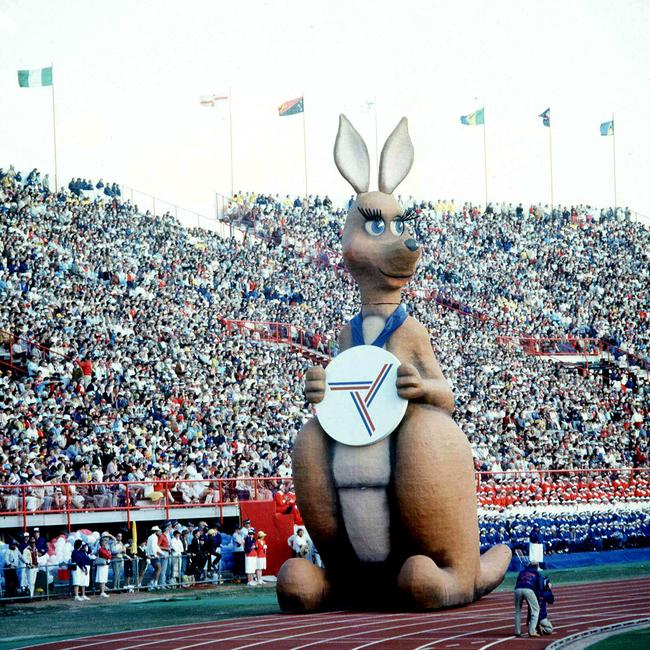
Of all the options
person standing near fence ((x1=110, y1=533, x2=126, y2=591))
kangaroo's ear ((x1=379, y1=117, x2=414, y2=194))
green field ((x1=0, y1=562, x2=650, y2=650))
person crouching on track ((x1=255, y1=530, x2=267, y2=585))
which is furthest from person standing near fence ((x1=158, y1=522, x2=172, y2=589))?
kangaroo's ear ((x1=379, y1=117, x2=414, y2=194))

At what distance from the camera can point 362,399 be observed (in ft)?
43.9

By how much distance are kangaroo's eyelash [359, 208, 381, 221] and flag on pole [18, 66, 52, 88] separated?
2533 cm

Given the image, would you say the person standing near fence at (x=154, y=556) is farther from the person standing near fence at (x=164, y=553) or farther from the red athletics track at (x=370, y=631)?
the red athletics track at (x=370, y=631)

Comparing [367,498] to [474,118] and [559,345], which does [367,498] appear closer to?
[559,345]

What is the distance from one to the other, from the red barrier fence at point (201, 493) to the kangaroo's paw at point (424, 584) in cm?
Answer: 785

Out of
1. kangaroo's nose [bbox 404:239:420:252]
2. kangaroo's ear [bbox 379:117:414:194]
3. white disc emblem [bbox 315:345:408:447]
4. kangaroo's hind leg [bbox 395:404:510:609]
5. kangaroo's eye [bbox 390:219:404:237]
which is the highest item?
kangaroo's ear [bbox 379:117:414:194]

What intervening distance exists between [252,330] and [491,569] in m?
18.0

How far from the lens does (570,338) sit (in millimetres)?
37188

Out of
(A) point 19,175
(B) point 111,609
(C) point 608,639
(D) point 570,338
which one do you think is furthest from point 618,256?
(C) point 608,639

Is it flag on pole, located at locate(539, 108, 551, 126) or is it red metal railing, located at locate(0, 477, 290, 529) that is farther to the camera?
flag on pole, located at locate(539, 108, 551, 126)

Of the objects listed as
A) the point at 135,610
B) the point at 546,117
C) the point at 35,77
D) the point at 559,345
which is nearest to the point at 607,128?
the point at 546,117

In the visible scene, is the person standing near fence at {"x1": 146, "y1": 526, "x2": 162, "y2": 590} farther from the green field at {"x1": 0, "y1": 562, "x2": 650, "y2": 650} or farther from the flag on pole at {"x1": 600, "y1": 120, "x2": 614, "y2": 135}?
the flag on pole at {"x1": 600, "y1": 120, "x2": 614, "y2": 135}

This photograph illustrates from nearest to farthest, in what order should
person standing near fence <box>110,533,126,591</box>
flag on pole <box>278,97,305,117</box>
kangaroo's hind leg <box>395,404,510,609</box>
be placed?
kangaroo's hind leg <box>395,404,510,609</box> < person standing near fence <box>110,533,126,591</box> < flag on pole <box>278,97,305,117</box>

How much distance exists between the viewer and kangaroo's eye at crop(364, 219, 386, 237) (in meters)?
14.1
